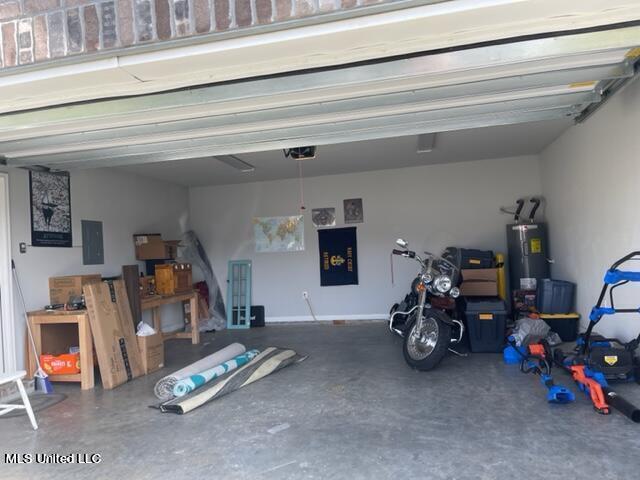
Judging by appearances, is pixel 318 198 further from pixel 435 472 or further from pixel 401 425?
pixel 435 472

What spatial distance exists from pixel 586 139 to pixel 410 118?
2.60m

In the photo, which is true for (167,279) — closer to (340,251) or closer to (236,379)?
(236,379)

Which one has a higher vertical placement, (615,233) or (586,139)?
→ (586,139)

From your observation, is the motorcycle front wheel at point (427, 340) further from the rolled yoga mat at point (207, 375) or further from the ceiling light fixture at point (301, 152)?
the ceiling light fixture at point (301, 152)

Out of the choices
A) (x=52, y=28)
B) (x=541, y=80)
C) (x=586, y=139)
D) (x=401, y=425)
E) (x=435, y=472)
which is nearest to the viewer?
(x=52, y=28)

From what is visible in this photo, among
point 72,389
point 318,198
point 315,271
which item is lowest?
point 72,389

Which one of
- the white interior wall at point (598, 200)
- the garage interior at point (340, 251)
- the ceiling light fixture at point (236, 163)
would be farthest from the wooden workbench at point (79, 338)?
the white interior wall at point (598, 200)

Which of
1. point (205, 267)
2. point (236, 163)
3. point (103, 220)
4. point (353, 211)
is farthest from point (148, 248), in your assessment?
point (353, 211)

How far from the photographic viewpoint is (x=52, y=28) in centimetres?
194

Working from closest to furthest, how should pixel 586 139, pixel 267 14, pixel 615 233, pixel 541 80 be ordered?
pixel 267 14
pixel 541 80
pixel 615 233
pixel 586 139

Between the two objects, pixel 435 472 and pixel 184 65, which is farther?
pixel 435 472

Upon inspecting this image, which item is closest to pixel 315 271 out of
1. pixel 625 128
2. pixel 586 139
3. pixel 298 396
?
pixel 298 396

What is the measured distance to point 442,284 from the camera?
4.44 m

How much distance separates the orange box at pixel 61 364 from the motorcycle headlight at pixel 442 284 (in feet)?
12.1
